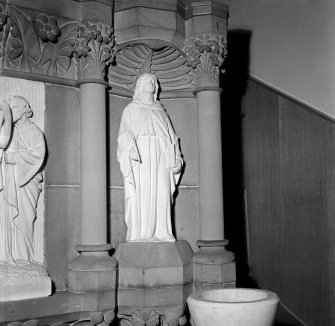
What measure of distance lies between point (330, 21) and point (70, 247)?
4094 mm

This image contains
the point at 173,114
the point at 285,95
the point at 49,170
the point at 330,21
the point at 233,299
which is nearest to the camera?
the point at 233,299

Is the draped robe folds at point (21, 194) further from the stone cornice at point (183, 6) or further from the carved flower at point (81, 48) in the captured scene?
the stone cornice at point (183, 6)

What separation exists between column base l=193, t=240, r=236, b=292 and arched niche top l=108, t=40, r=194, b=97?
5.51 ft

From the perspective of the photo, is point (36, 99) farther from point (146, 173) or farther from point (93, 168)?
point (146, 173)

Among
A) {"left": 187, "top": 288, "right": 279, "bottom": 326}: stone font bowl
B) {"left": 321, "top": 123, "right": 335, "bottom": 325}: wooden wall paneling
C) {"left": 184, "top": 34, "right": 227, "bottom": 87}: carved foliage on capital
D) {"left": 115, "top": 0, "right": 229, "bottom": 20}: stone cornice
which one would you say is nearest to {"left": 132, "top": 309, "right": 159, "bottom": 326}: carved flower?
{"left": 187, "top": 288, "right": 279, "bottom": 326}: stone font bowl

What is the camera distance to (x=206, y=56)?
5.15 metres

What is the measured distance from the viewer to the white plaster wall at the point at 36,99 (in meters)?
4.51

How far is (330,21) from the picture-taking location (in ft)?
20.5

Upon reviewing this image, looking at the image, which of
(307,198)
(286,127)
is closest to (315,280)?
(307,198)

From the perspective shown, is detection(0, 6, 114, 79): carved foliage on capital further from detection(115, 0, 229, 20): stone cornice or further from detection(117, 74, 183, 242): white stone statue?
detection(117, 74, 183, 242): white stone statue

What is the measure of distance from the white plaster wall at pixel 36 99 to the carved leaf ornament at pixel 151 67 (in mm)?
832

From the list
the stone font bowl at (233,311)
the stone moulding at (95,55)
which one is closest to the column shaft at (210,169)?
the stone moulding at (95,55)

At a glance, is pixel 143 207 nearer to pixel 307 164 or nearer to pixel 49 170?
pixel 49 170

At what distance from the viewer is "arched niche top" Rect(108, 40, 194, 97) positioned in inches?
205
